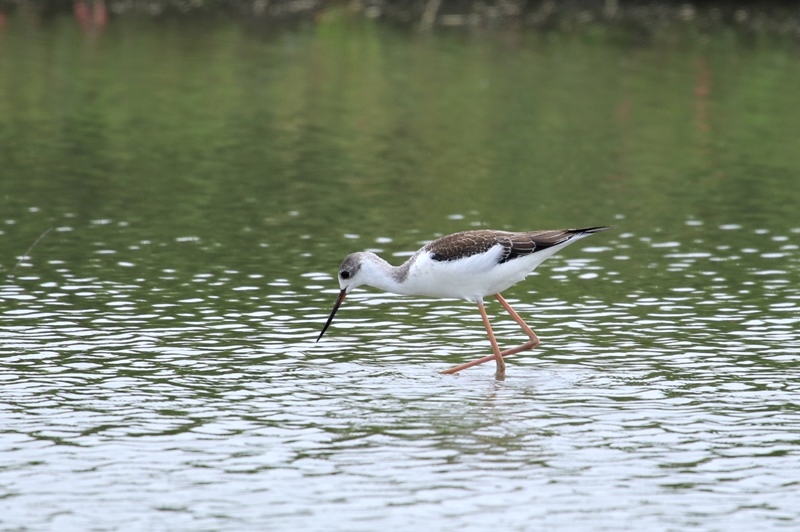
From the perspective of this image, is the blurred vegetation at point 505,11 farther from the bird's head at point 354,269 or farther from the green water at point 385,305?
the bird's head at point 354,269

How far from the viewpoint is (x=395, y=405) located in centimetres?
1247

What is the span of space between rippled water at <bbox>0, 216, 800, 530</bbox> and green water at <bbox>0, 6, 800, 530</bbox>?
40 mm

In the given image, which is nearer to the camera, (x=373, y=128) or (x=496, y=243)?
(x=496, y=243)

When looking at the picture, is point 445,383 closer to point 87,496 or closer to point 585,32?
point 87,496

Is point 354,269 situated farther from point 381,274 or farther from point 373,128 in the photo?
point 373,128

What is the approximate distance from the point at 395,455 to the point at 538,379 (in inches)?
113

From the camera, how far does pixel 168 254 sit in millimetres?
18734

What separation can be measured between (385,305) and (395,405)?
420 centimetres

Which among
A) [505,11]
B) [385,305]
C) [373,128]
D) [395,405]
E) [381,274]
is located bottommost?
[373,128]

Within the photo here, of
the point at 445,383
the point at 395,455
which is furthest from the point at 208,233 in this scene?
the point at 395,455

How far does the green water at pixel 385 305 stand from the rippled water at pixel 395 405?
40 mm

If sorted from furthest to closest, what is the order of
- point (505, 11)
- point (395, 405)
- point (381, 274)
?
point (505, 11)
point (381, 274)
point (395, 405)

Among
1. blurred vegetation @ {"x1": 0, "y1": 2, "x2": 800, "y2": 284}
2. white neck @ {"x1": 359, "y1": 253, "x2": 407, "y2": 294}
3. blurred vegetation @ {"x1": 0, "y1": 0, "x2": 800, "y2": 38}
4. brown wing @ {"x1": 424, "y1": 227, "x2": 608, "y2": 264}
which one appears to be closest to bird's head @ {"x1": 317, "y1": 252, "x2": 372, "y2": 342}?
white neck @ {"x1": 359, "y1": 253, "x2": 407, "y2": 294}

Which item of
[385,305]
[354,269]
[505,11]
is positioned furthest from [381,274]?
[505,11]
